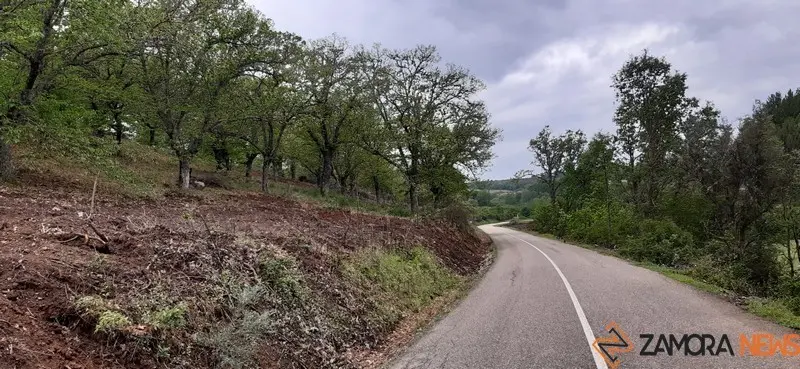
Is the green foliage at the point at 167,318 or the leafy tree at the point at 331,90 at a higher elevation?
the leafy tree at the point at 331,90

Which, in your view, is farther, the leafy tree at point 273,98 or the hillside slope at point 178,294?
the leafy tree at point 273,98

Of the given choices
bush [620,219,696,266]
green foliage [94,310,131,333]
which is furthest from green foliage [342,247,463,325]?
bush [620,219,696,266]

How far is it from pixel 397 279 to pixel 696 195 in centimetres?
2194

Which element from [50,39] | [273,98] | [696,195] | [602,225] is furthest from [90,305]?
[602,225]

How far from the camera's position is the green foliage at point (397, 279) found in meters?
9.06

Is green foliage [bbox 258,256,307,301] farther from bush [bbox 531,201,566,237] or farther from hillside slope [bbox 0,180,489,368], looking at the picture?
bush [bbox 531,201,566,237]

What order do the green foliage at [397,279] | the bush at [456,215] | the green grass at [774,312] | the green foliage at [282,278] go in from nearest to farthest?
1. the green foliage at [282,278]
2. the green grass at [774,312]
3. the green foliage at [397,279]
4. the bush at [456,215]

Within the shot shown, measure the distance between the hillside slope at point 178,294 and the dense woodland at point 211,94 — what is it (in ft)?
13.4

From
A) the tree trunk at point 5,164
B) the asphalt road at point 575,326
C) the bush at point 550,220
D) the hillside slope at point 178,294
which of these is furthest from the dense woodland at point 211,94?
the bush at point 550,220

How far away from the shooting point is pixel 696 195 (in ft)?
80.7

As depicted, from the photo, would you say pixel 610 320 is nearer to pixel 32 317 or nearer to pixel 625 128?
pixel 32 317

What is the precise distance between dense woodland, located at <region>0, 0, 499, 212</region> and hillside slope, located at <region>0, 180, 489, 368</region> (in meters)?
4.09

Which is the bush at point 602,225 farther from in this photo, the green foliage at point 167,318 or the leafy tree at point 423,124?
the green foliage at point 167,318

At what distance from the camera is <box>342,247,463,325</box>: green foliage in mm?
9062
